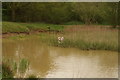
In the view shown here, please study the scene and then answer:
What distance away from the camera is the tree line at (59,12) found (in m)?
28.1

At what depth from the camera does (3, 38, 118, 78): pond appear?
10117 millimetres

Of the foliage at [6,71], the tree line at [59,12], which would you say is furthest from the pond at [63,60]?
the tree line at [59,12]

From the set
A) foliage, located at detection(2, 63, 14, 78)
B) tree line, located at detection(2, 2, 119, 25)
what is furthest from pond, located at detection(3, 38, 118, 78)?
tree line, located at detection(2, 2, 119, 25)

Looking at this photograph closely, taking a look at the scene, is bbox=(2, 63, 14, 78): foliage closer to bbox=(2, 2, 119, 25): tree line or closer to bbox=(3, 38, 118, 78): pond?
bbox=(3, 38, 118, 78): pond

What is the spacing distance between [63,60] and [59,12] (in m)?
17.8

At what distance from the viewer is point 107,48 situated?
15.2 meters

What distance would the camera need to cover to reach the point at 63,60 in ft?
41.3

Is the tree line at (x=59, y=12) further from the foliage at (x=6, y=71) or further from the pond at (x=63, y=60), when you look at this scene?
the foliage at (x=6, y=71)

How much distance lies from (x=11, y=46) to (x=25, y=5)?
13.7m

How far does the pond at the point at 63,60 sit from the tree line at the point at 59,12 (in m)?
11.6

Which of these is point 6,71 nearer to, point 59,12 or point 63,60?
point 63,60

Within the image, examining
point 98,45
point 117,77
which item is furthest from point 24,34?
point 117,77

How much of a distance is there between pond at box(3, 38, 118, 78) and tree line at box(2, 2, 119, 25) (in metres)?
11.6

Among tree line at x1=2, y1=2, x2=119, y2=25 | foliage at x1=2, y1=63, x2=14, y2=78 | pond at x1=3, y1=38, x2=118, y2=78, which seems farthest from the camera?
tree line at x1=2, y1=2, x2=119, y2=25
